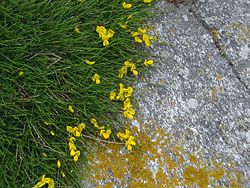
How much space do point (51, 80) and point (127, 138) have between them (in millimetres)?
487

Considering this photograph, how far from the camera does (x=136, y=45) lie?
2.96 metres

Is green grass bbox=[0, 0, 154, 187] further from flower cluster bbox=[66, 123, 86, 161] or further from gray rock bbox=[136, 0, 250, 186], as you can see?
gray rock bbox=[136, 0, 250, 186]

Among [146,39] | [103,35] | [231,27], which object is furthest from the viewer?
[231,27]

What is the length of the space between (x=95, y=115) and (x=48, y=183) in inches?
17.8

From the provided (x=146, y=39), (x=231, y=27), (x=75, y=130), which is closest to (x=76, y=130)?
(x=75, y=130)

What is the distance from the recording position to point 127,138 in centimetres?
265

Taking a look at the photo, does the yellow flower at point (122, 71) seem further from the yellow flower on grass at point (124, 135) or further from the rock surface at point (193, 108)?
the yellow flower on grass at point (124, 135)

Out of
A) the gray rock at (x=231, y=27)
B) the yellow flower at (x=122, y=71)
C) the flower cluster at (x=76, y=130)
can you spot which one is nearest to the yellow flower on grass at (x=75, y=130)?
the flower cluster at (x=76, y=130)

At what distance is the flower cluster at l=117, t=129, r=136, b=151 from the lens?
8.59 ft

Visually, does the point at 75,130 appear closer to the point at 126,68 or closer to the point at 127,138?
the point at 127,138

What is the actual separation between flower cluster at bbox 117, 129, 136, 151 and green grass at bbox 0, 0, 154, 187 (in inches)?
3.4

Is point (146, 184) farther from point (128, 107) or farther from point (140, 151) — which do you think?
point (128, 107)

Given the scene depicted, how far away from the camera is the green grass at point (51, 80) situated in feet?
8.30

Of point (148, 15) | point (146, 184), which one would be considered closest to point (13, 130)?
point (146, 184)
